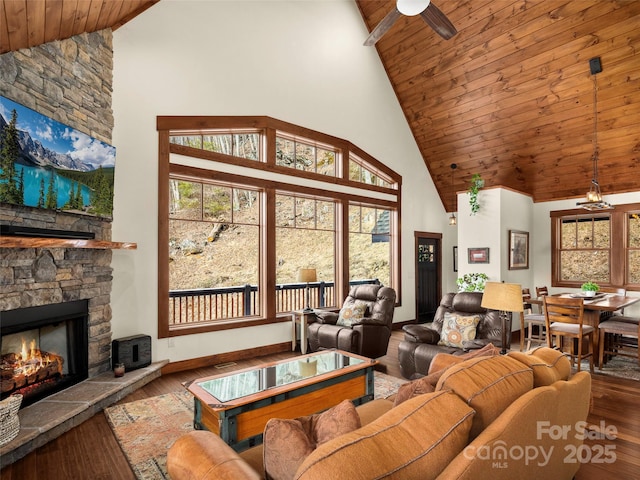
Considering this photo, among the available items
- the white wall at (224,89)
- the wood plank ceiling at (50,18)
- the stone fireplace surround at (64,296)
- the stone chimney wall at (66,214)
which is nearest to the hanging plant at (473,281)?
the white wall at (224,89)

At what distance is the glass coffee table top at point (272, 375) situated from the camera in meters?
2.78

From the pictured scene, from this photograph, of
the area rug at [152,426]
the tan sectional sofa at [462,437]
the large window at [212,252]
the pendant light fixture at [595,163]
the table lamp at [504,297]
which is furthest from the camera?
the large window at [212,252]

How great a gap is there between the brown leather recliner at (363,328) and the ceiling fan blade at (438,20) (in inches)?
132

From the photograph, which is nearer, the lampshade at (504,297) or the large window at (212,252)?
the lampshade at (504,297)

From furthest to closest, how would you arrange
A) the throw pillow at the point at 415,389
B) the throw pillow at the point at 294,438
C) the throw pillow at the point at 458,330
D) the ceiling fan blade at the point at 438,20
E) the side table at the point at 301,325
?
the side table at the point at 301,325 < the throw pillow at the point at 458,330 < the ceiling fan blade at the point at 438,20 < the throw pillow at the point at 415,389 < the throw pillow at the point at 294,438

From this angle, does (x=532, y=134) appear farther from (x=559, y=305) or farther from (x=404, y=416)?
(x=404, y=416)

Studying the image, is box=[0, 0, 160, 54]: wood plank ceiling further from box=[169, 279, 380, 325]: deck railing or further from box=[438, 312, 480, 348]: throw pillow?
box=[438, 312, 480, 348]: throw pillow

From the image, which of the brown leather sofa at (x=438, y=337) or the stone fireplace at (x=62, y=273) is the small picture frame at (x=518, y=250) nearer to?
the brown leather sofa at (x=438, y=337)

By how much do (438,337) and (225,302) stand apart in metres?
3.19

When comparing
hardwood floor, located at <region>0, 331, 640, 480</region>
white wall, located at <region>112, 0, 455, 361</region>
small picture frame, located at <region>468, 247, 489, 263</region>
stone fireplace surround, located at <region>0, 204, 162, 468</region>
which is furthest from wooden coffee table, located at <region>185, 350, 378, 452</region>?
small picture frame, located at <region>468, 247, 489, 263</region>

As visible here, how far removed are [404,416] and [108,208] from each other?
A: 13.0 ft

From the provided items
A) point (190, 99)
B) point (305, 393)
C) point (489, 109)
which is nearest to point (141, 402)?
point (305, 393)

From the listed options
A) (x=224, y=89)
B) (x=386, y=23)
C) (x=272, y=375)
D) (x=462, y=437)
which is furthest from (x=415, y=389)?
(x=224, y=89)

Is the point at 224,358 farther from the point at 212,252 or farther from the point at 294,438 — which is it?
the point at 294,438
